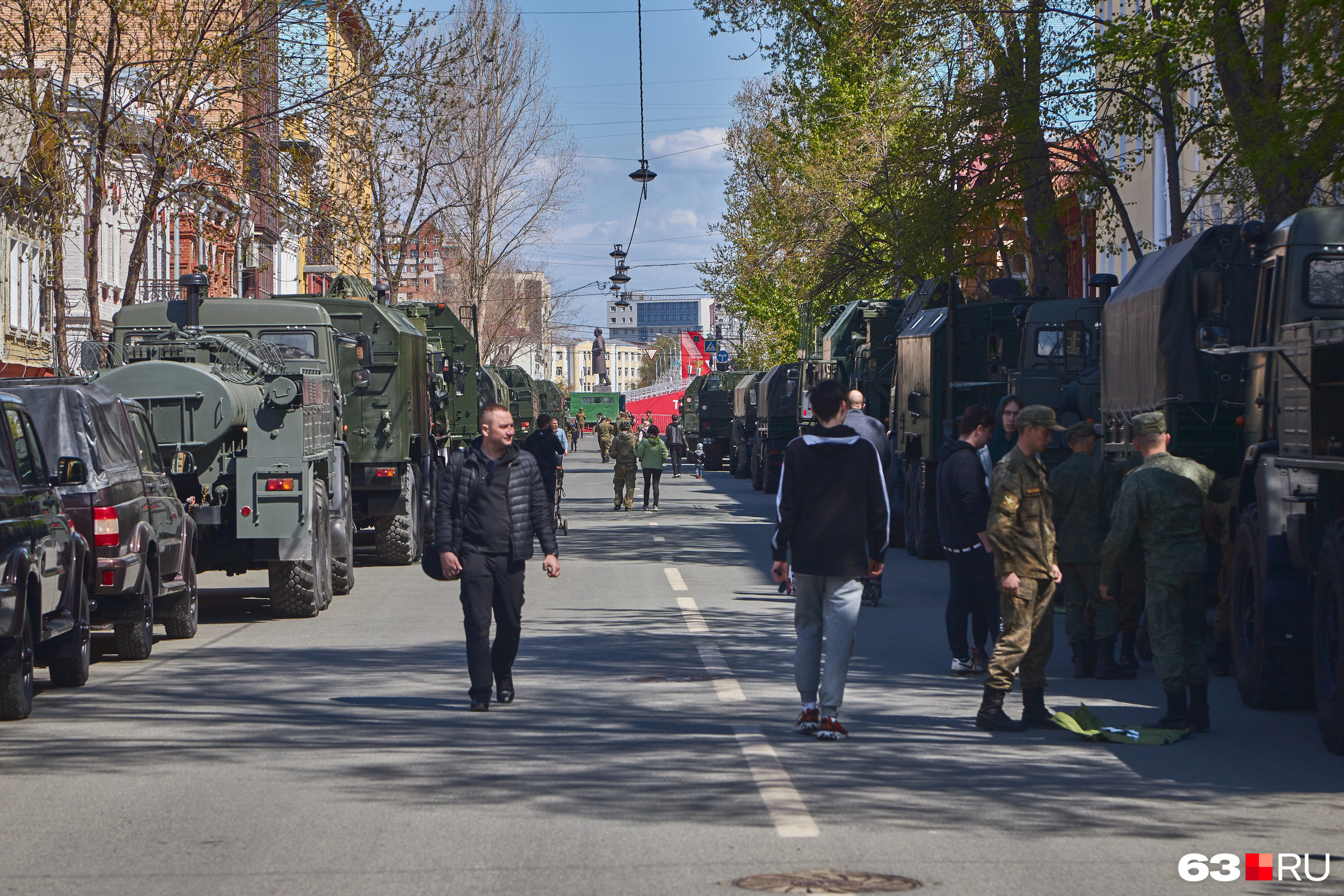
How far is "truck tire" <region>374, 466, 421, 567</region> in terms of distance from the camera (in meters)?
20.8

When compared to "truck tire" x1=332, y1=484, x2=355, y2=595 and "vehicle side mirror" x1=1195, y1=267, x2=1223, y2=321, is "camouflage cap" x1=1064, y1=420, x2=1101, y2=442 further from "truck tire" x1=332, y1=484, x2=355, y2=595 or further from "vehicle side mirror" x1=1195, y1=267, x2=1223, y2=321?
"truck tire" x1=332, y1=484, x2=355, y2=595

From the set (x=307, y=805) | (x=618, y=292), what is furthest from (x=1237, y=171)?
(x=618, y=292)

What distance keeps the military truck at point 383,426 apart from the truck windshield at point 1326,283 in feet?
39.4

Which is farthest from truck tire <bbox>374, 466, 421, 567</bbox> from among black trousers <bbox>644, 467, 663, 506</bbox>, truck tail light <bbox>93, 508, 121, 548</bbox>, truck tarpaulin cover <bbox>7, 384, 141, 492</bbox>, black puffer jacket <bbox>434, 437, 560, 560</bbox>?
black trousers <bbox>644, 467, 663, 506</bbox>

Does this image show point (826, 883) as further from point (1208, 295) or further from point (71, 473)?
point (1208, 295)

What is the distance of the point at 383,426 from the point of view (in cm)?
2048

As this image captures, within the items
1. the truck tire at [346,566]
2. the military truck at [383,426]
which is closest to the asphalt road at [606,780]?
the truck tire at [346,566]

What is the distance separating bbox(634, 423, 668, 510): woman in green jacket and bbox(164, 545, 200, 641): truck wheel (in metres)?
19.1

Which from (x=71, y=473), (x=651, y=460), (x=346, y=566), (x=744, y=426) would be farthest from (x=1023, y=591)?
(x=744, y=426)

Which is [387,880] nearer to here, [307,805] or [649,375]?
[307,805]

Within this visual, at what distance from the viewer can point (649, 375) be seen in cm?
18525

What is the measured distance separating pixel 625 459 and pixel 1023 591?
24387 millimetres

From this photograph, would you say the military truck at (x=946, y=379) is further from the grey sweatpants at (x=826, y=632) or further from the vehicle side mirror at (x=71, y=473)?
the vehicle side mirror at (x=71, y=473)

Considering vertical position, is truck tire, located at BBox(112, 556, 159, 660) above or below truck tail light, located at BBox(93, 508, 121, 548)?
below
